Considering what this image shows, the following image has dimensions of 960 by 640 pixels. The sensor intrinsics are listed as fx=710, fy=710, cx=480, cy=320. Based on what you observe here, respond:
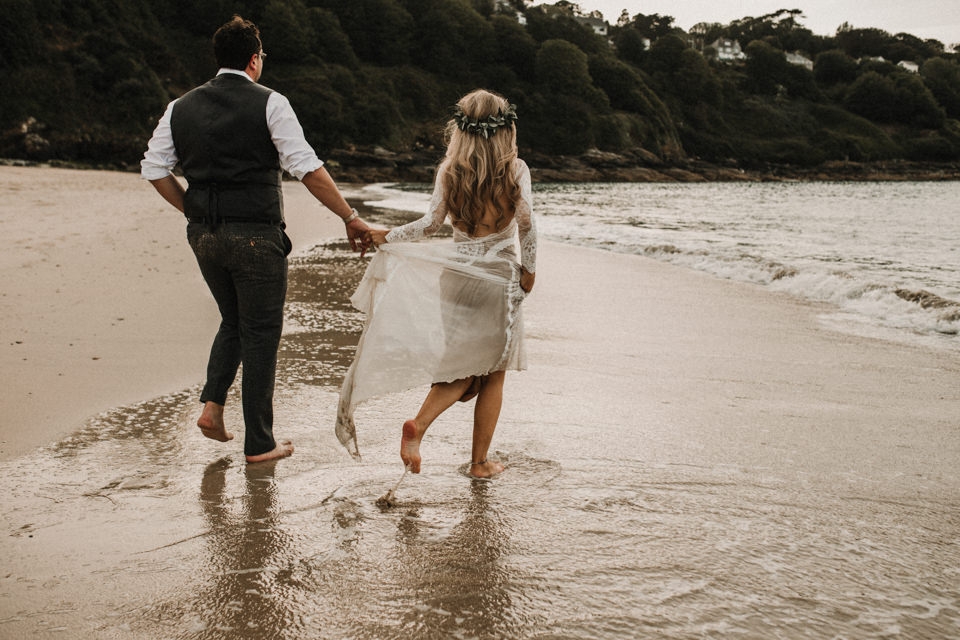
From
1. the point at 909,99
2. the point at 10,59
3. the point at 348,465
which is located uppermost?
the point at 909,99

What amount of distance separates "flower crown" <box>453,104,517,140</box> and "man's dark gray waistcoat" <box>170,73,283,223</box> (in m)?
0.81

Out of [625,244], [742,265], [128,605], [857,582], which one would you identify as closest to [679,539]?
[857,582]

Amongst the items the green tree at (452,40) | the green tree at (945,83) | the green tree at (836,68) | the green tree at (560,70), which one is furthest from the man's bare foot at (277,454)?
the green tree at (836,68)

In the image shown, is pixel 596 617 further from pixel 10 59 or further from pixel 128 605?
pixel 10 59

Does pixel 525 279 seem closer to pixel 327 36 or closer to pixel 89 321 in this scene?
pixel 89 321

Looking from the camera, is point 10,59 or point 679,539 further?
point 10,59

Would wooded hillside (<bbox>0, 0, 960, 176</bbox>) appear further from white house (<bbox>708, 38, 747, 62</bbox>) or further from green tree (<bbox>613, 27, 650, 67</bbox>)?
white house (<bbox>708, 38, 747, 62</bbox>)

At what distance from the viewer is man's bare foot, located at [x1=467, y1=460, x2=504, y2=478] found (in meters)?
3.10

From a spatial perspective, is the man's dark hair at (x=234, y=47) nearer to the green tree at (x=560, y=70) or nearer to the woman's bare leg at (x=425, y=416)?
the woman's bare leg at (x=425, y=416)

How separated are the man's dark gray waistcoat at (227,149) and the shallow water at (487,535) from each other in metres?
1.14

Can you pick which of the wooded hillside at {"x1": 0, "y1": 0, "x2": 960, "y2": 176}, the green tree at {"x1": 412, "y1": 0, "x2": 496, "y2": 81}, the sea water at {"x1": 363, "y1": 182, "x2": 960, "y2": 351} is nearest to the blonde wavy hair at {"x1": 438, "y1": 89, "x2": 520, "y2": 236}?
the sea water at {"x1": 363, "y1": 182, "x2": 960, "y2": 351}

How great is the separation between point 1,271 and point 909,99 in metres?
125

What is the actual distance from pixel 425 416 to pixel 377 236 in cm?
Answer: 82

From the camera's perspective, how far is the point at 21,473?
2885 millimetres
